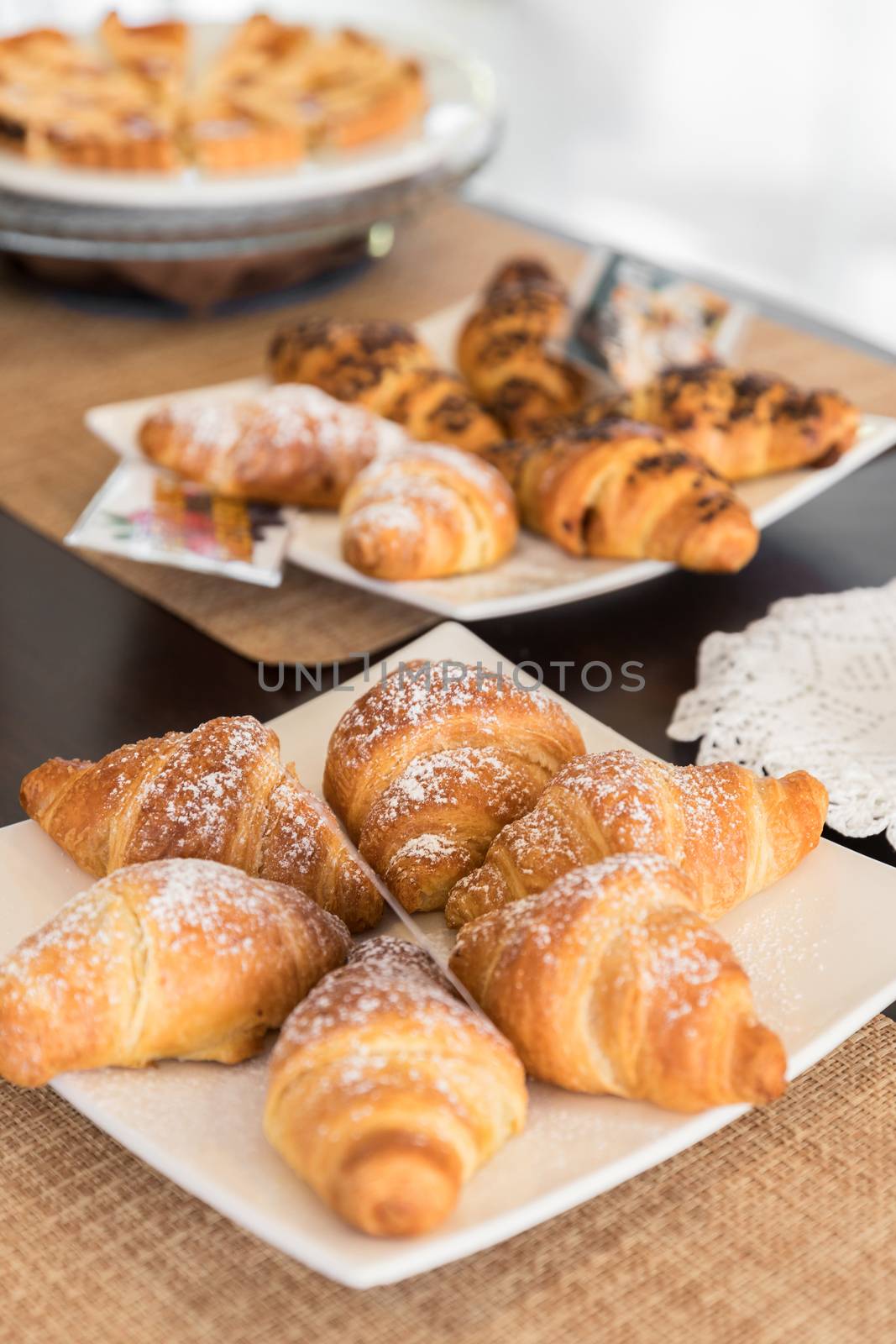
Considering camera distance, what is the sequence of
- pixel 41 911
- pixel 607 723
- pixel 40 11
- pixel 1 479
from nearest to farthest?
pixel 41 911
pixel 607 723
pixel 1 479
pixel 40 11

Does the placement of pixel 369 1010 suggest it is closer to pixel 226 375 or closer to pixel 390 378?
pixel 390 378

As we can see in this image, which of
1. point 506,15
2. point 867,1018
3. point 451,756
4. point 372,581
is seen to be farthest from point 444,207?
point 506,15

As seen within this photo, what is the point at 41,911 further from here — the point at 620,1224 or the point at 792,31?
the point at 792,31

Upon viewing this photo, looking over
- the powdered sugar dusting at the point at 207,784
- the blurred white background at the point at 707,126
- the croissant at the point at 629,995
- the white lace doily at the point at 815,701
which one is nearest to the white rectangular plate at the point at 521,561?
the white lace doily at the point at 815,701

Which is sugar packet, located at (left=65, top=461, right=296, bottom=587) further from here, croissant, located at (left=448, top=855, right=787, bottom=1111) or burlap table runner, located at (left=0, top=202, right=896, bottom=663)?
croissant, located at (left=448, top=855, right=787, bottom=1111)

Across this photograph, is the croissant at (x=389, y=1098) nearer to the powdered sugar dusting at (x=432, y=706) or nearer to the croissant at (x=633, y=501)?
the powdered sugar dusting at (x=432, y=706)

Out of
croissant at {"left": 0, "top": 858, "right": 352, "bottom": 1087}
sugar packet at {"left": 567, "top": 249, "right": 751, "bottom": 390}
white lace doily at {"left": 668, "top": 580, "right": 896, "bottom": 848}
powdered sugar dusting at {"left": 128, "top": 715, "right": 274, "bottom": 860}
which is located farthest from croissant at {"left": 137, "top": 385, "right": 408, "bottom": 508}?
croissant at {"left": 0, "top": 858, "right": 352, "bottom": 1087}
